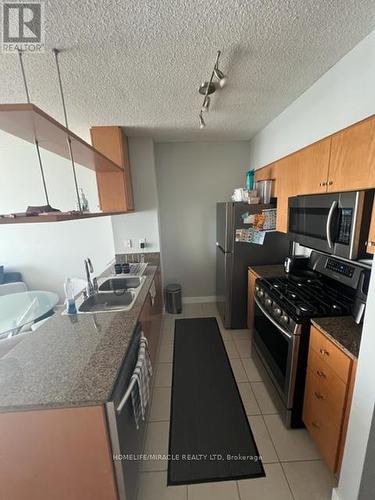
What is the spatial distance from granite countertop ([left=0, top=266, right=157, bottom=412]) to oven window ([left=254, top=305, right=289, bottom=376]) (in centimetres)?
109

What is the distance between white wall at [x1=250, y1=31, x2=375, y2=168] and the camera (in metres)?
1.22

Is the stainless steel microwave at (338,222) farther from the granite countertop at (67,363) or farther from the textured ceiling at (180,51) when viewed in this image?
the granite countertop at (67,363)

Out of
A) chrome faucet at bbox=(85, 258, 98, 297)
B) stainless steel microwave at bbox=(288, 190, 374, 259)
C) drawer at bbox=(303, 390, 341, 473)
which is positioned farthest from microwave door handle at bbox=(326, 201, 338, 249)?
chrome faucet at bbox=(85, 258, 98, 297)

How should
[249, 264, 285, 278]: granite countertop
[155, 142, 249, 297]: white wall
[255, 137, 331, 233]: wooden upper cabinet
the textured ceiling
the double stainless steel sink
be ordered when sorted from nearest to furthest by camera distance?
the textured ceiling → [255, 137, 331, 233]: wooden upper cabinet → the double stainless steel sink → [249, 264, 285, 278]: granite countertop → [155, 142, 249, 297]: white wall

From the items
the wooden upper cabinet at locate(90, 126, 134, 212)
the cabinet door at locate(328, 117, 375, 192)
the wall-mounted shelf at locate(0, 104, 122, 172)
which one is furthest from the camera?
the wooden upper cabinet at locate(90, 126, 134, 212)

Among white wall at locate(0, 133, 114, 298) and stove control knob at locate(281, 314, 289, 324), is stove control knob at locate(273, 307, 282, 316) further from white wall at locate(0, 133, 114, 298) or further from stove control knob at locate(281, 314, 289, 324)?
white wall at locate(0, 133, 114, 298)

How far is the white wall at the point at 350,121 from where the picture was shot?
930 millimetres

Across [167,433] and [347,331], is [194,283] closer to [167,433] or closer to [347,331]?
[167,433]

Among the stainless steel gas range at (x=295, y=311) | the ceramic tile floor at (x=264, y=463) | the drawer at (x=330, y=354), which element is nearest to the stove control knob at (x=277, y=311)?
the stainless steel gas range at (x=295, y=311)

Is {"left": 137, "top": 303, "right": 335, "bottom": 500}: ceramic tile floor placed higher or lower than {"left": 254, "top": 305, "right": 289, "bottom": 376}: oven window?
lower

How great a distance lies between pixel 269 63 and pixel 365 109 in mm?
667

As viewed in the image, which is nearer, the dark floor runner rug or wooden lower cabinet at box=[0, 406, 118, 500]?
wooden lower cabinet at box=[0, 406, 118, 500]

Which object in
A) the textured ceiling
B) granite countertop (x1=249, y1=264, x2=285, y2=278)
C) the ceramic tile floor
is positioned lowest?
the ceramic tile floor

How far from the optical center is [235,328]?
279cm
